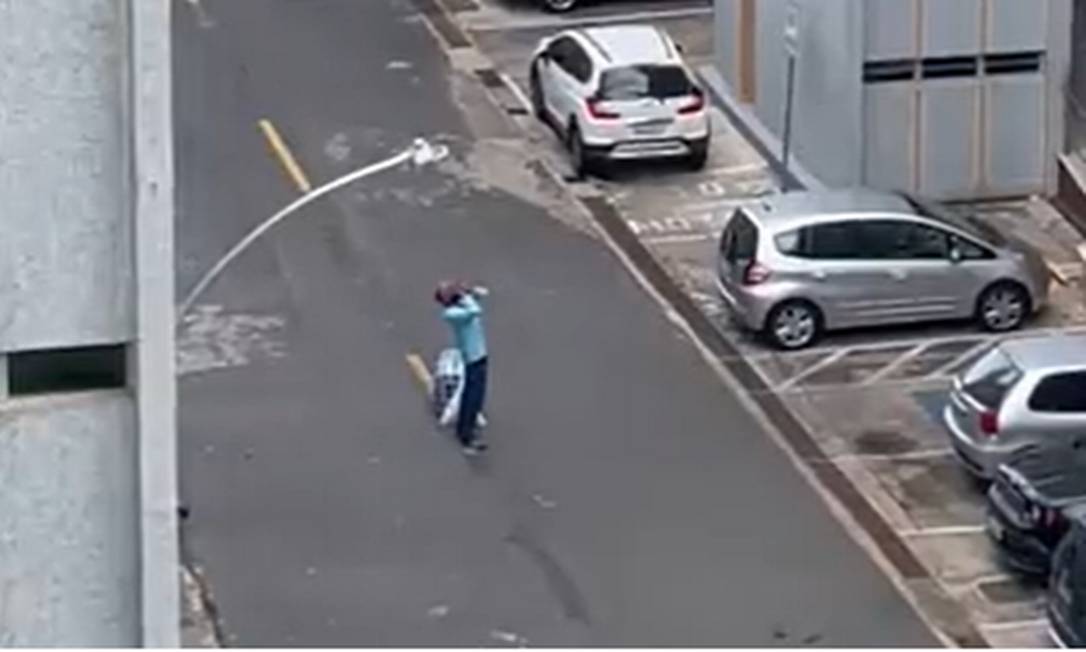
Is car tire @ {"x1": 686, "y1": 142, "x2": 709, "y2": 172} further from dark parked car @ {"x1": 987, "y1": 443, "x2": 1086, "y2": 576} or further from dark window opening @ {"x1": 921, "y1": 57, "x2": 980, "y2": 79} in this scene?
dark parked car @ {"x1": 987, "y1": 443, "x2": 1086, "y2": 576}

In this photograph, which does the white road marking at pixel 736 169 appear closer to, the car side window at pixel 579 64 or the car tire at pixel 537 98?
the car side window at pixel 579 64

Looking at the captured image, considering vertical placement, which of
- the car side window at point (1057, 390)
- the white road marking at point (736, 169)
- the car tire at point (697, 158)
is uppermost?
the car side window at point (1057, 390)

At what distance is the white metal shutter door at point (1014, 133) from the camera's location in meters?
36.2

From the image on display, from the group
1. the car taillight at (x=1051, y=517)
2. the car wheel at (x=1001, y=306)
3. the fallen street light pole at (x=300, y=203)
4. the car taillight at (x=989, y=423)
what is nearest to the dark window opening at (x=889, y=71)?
the car wheel at (x=1001, y=306)

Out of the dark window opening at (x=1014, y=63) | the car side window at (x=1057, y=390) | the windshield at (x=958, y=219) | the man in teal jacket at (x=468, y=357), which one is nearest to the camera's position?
the car side window at (x=1057, y=390)

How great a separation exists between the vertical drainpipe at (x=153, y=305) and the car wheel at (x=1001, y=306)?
21.8m

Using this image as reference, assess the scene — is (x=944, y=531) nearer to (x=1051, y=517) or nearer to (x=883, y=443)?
(x=1051, y=517)

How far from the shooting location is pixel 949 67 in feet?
118

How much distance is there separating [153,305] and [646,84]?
26.8 metres

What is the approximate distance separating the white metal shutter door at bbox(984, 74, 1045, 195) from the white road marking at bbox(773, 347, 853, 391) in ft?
17.0

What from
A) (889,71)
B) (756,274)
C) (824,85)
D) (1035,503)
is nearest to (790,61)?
(824,85)

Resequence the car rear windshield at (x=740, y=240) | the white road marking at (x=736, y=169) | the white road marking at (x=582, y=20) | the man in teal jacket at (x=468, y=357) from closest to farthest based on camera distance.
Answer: the man in teal jacket at (x=468, y=357) < the car rear windshield at (x=740, y=240) < the white road marking at (x=736, y=169) < the white road marking at (x=582, y=20)

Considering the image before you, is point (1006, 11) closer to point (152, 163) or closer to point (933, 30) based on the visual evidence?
point (933, 30)

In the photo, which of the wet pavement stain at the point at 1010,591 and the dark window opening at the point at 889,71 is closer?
the wet pavement stain at the point at 1010,591
